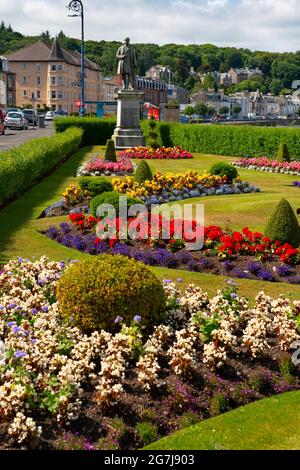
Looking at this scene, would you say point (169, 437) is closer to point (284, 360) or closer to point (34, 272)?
point (284, 360)

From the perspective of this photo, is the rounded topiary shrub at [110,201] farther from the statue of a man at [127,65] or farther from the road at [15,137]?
the statue of a man at [127,65]

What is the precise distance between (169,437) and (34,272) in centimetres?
457

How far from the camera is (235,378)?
6.36 metres

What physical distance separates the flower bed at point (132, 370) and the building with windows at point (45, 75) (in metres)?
111

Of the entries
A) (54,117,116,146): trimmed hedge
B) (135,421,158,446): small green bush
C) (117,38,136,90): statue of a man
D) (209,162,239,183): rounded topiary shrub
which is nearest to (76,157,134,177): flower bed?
(209,162,239,183): rounded topiary shrub

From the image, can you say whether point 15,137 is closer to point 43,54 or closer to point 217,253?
point 217,253

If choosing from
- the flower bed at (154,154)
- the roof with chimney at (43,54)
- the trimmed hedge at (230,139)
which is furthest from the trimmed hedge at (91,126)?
the roof with chimney at (43,54)

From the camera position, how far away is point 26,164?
18.4 meters

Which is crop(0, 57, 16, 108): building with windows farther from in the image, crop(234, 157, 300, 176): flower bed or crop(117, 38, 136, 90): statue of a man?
crop(234, 157, 300, 176): flower bed

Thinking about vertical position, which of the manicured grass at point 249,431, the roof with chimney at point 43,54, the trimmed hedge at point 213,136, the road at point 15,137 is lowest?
the manicured grass at point 249,431

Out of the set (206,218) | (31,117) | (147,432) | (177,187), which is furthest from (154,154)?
(31,117)

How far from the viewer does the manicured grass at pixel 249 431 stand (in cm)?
523

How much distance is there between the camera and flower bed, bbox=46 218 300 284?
10.6m

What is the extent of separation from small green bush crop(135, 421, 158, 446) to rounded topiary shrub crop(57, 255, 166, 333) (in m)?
1.73
